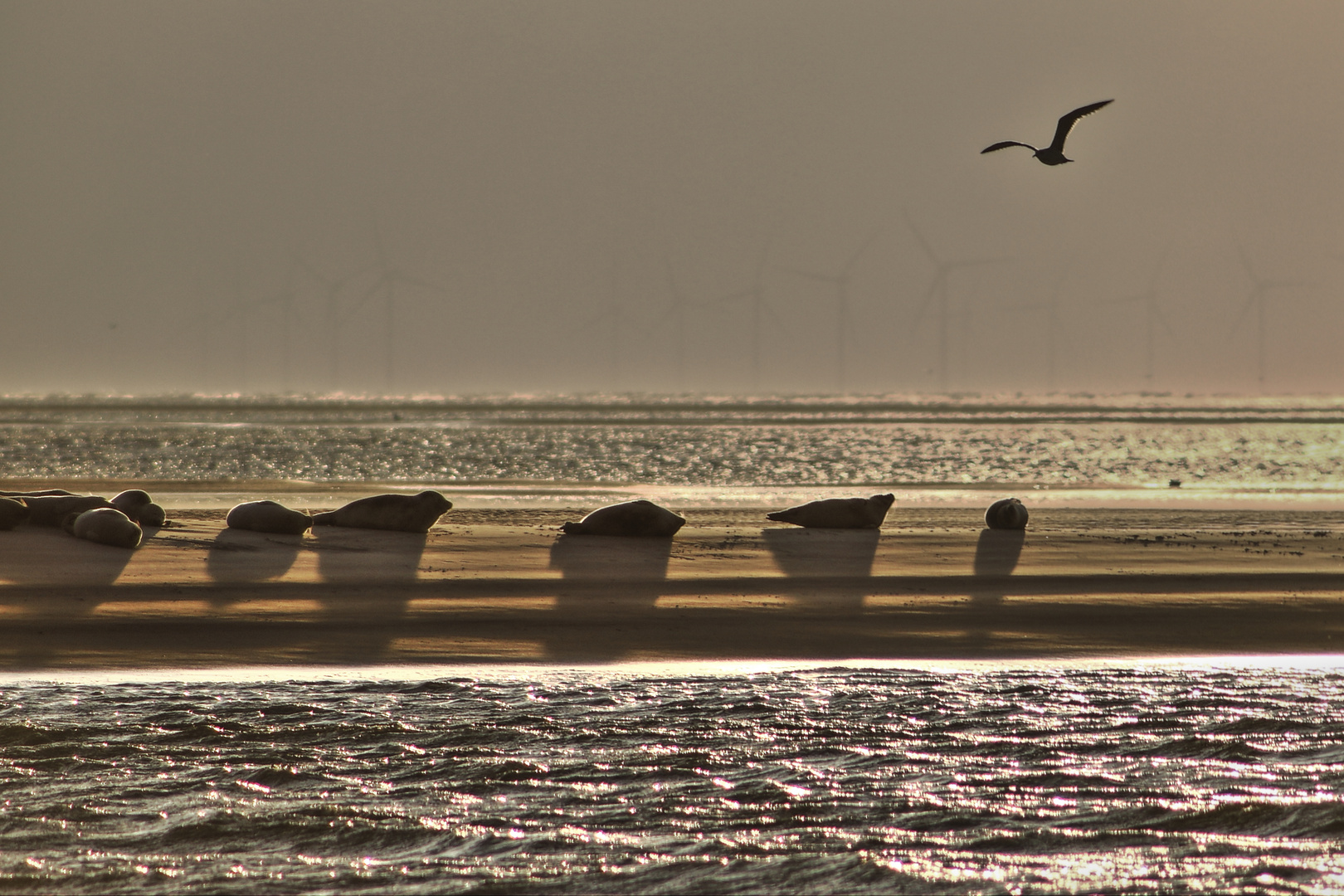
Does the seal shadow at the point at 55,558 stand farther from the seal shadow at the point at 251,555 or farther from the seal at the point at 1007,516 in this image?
the seal at the point at 1007,516

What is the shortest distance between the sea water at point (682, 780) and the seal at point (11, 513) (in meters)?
6.83

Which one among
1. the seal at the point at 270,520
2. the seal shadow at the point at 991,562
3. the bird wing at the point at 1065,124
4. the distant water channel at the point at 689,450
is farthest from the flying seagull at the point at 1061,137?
the distant water channel at the point at 689,450

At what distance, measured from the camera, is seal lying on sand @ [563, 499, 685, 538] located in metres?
15.9

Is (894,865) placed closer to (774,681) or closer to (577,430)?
(774,681)

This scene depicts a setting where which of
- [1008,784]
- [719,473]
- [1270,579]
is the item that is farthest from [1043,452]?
[1008,784]

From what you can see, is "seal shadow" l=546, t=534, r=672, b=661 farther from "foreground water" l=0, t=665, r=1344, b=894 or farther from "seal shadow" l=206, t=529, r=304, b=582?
"seal shadow" l=206, t=529, r=304, b=582

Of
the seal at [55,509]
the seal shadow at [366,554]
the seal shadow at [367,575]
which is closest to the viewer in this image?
the seal shadow at [367,575]

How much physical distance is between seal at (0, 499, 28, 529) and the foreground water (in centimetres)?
707

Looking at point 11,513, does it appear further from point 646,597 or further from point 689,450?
point 689,450

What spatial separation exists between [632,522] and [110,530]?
614 cm

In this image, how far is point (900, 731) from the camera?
291 inches

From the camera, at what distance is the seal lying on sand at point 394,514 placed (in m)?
16.0

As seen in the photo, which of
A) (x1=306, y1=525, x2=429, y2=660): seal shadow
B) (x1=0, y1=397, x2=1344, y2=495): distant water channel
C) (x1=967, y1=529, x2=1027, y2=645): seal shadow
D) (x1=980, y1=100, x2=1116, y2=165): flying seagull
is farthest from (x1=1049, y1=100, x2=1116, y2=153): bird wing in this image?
(x1=0, y1=397, x2=1344, y2=495): distant water channel

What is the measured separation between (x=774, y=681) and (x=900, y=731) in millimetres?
1542
